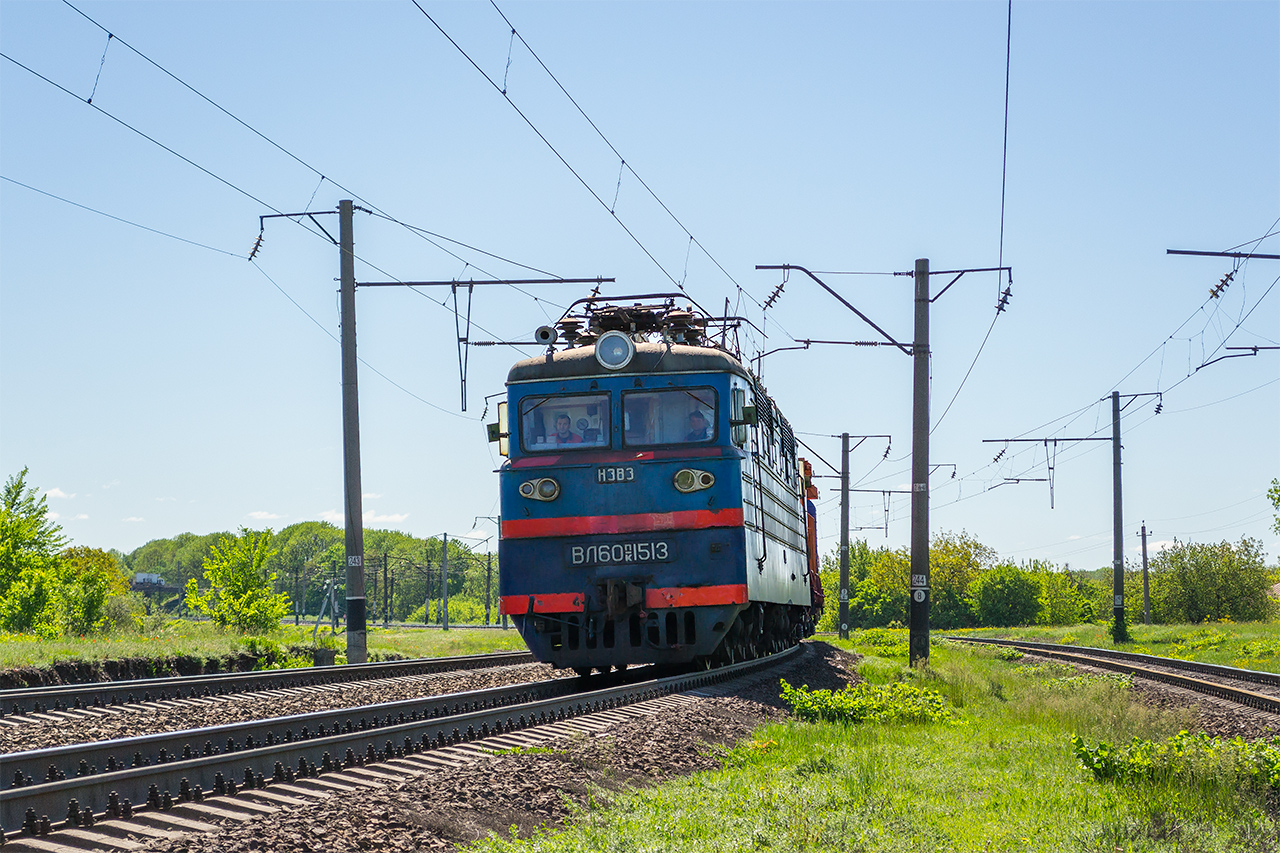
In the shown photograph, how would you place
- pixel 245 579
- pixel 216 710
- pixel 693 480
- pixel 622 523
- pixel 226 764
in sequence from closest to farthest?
1. pixel 226 764
2. pixel 216 710
3. pixel 693 480
4. pixel 622 523
5. pixel 245 579

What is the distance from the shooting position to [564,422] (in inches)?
567

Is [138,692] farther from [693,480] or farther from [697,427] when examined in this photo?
[697,427]

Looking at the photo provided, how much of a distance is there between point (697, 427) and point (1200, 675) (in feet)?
41.4

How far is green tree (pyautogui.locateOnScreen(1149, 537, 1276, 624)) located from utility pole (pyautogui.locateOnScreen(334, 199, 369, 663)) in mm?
57228

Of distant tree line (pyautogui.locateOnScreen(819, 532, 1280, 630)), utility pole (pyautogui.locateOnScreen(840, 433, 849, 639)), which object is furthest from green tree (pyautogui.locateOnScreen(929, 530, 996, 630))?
utility pole (pyautogui.locateOnScreen(840, 433, 849, 639))

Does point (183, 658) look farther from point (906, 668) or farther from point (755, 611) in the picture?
point (906, 668)

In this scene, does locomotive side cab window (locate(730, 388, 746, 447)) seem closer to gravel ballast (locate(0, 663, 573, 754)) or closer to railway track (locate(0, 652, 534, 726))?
gravel ballast (locate(0, 663, 573, 754))

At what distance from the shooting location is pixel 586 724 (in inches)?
370

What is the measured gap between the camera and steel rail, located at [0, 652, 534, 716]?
399 inches

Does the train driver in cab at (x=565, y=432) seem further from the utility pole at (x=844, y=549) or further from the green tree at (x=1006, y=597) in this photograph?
the green tree at (x=1006, y=597)

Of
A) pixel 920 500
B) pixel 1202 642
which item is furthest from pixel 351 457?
pixel 1202 642

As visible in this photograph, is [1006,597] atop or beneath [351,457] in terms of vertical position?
beneath

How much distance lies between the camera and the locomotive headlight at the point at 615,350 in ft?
46.8

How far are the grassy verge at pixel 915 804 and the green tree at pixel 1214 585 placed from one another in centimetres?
6143
